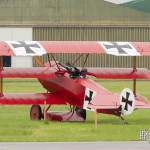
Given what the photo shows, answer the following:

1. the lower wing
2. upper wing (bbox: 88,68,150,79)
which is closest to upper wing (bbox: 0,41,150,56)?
upper wing (bbox: 88,68,150,79)

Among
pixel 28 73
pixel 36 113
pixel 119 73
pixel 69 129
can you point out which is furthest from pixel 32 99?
pixel 119 73

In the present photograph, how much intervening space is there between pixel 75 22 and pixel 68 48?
40.1 meters

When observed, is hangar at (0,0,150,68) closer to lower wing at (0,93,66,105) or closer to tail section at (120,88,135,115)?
lower wing at (0,93,66,105)

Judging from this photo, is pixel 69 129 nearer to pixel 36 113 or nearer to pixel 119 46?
pixel 36 113

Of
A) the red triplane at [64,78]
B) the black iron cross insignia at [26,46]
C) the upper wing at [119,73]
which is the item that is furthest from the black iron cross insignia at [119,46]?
the black iron cross insignia at [26,46]

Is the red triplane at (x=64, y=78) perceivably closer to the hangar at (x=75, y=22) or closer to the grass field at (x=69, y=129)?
the grass field at (x=69, y=129)

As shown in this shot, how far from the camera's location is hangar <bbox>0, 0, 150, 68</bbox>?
201 feet

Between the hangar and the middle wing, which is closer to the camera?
the middle wing

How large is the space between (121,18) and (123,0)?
4.92 meters

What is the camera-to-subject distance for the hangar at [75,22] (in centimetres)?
6138
